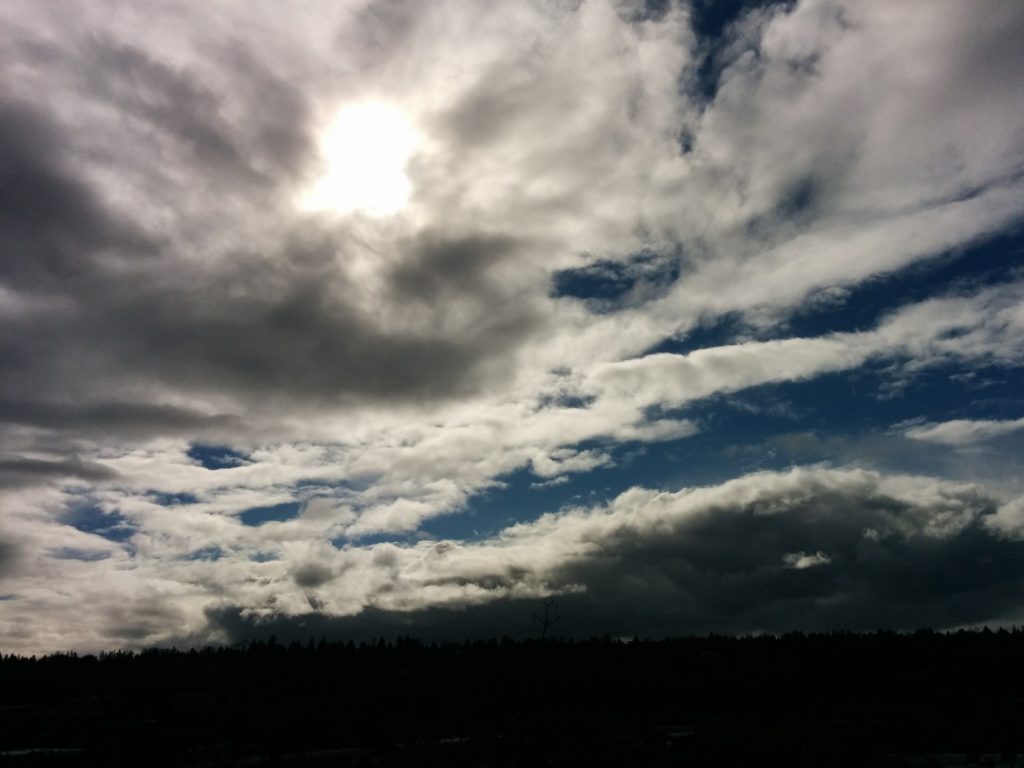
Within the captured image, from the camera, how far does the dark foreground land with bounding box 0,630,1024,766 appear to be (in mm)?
32125

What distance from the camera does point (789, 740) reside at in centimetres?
2447

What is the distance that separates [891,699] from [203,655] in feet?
333

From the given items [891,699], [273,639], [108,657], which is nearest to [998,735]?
[891,699]

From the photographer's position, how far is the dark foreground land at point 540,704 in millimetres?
32125

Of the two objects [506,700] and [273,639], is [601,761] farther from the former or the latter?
[273,639]

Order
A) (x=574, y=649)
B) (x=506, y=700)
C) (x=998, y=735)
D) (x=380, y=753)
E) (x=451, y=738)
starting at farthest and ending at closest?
(x=574, y=649) < (x=506, y=700) < (x=451, y=738) < (x=380, y=753) < (x=998, y=735)

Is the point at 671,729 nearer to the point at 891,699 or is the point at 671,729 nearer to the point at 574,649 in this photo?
the point at 891,699

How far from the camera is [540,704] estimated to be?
69.0 metres

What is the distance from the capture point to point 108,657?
123 m

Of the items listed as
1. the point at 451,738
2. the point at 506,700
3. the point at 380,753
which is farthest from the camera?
the point at 506,700

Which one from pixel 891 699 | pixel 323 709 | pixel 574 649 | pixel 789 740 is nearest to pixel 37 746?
pixel 323 709

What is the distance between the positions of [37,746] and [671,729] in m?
36.9

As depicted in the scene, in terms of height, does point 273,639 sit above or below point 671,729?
above

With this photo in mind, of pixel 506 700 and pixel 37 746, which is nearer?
pixel 37 746
